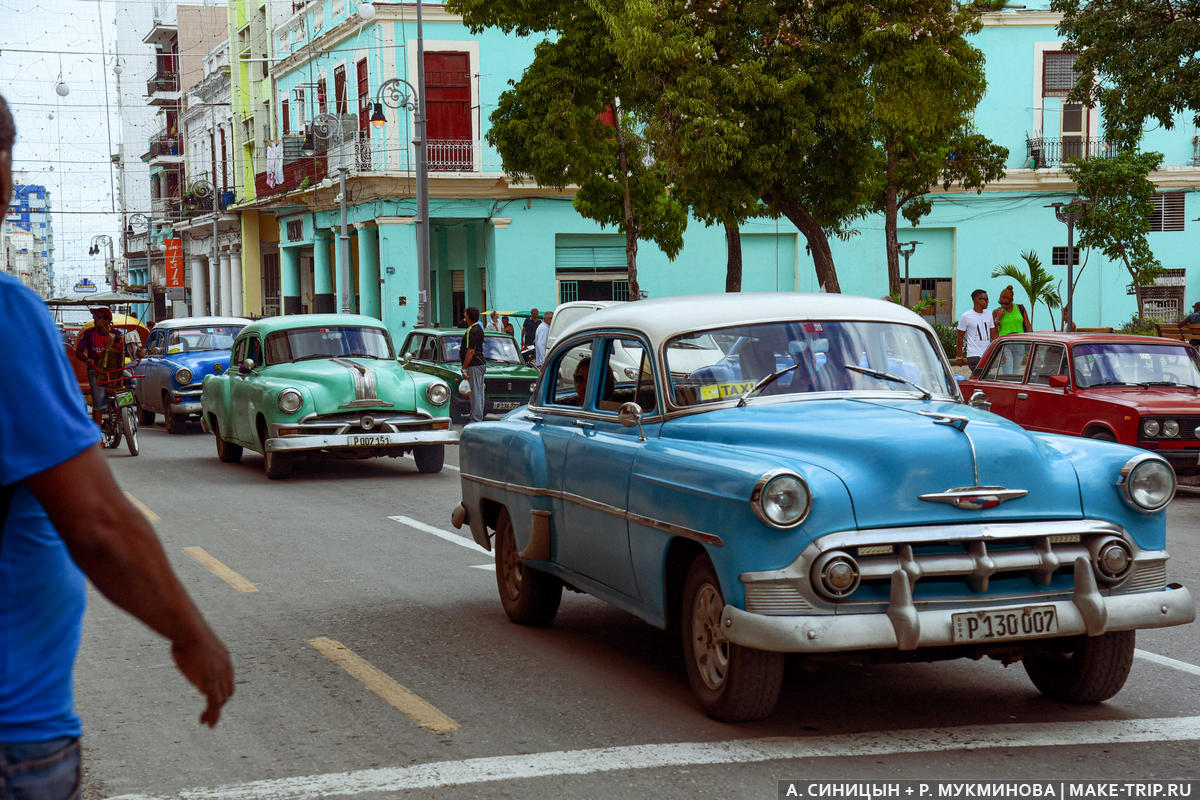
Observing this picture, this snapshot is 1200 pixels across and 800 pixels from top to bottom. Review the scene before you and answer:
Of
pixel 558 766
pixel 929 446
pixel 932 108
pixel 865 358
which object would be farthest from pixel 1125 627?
pixel 932 108

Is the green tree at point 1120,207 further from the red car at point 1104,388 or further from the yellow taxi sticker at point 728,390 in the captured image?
the yellow taxi sticker at point 728,390

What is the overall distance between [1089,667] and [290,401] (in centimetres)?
1078

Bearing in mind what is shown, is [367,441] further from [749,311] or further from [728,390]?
→ [728,390]

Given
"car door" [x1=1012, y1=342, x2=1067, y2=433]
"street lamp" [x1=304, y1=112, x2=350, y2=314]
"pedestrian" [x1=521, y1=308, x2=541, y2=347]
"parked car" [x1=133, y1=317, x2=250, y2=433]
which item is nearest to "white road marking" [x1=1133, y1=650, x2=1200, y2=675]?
"car door" [x1=1012, y1=342, x2=1067, y2=433]

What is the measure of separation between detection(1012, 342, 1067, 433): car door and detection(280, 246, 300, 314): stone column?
3745 cm

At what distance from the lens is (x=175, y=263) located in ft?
208

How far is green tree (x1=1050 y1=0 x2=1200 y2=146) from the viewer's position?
722 inches

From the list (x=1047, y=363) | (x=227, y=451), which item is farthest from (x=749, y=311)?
(x=227, y=451)

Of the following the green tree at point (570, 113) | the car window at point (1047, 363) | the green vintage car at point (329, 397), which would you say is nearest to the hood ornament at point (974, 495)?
the car window at point (1047, 363)

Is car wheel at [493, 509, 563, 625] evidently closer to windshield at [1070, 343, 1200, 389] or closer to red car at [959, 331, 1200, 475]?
red car at [959, 331, 1200, 475]

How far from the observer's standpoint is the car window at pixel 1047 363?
14.2m

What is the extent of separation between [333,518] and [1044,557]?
825 cm

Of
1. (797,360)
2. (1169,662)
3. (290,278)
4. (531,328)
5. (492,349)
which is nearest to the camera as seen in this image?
(797,360)

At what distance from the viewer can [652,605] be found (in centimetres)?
620
